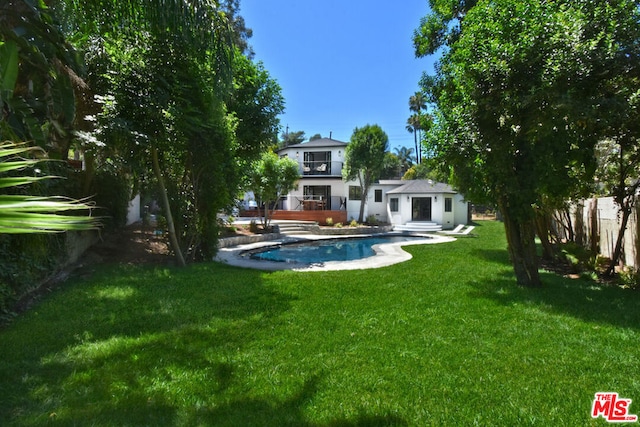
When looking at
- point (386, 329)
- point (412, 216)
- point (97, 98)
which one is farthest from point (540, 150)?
point (412, 216)

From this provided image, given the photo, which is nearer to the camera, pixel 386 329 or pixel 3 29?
pixel 3 29

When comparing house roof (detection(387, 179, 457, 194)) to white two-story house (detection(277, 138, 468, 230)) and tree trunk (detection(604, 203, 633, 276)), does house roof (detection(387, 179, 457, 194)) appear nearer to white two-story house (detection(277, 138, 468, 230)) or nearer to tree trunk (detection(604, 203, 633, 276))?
white two-story house (detection(277, 138, 468, 230))

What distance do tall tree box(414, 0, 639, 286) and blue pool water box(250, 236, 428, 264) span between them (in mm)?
7446

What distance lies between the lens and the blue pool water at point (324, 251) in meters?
15.1

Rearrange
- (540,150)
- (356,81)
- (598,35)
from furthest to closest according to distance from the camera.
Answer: (356,81) → (540,150) → (598,35)

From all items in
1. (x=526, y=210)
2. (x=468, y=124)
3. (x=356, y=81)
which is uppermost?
(x=356, y=81)

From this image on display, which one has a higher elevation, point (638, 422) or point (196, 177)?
point (196, 177)

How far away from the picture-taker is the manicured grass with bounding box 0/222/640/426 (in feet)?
10.1

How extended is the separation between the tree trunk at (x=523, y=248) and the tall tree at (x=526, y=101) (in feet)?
0.07

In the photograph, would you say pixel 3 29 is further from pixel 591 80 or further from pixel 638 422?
pixel 591 80

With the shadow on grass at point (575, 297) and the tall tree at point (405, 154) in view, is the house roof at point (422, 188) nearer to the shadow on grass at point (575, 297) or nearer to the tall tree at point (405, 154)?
the shadow on grass at point (575, 297)

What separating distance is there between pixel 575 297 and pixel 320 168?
89.2 ft

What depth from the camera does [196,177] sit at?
10547 millimetres

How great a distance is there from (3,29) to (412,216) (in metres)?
27.8
